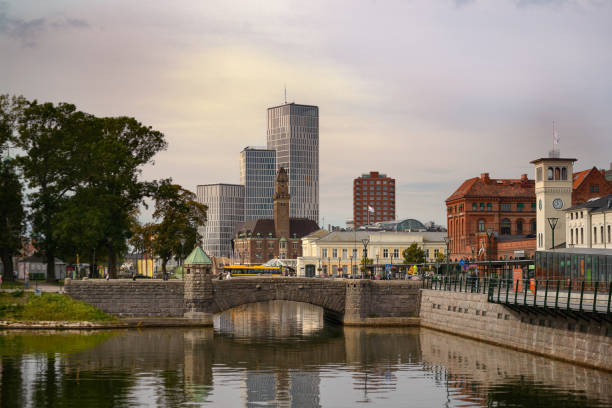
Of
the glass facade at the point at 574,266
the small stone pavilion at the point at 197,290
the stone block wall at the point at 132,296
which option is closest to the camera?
the glass facade at the point at 574,266

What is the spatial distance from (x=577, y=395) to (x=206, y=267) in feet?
149

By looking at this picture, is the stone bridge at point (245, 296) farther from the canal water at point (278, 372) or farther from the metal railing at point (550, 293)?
the metal railing at point (550, 293)

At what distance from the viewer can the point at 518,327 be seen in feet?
199

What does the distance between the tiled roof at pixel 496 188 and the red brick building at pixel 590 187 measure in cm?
2931

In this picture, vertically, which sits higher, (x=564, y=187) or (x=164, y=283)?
(x=564, y=187)

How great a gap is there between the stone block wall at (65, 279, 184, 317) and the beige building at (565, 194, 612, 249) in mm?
55022

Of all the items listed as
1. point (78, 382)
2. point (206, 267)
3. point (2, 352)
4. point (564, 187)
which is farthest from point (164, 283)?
point (564, 187)

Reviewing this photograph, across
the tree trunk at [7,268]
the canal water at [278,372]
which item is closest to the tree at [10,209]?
the tree trunk at [7,268]

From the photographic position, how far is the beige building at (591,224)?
365 ft

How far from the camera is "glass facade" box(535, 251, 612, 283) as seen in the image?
54.7 meters

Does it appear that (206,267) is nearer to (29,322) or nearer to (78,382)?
(29,322)

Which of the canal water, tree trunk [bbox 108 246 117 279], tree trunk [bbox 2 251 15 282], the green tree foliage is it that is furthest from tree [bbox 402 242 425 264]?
the canal water

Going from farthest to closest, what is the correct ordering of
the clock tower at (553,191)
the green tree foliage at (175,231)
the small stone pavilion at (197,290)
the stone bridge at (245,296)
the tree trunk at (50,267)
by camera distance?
the clock tower at (553,191) → the green tree foliage at (175,231) → the tree trunk at (50,267) → the small stone pavilion at (197,290) → the stone bridge at (245,296)

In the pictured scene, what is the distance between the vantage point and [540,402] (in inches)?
1665
